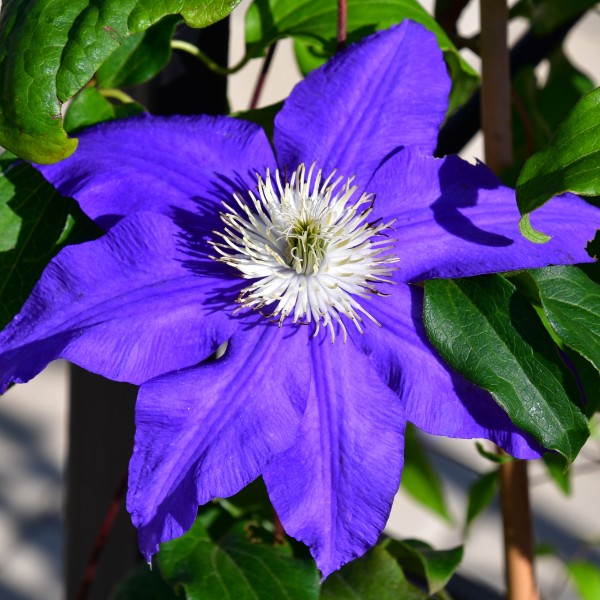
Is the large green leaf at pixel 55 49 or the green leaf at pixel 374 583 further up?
the large green leaf at pixel 55 49

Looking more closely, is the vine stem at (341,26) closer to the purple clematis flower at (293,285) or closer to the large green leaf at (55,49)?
the purple clematis flower at (293,285)

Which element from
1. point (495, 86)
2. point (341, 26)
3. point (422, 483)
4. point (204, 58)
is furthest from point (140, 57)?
point (422, 483)

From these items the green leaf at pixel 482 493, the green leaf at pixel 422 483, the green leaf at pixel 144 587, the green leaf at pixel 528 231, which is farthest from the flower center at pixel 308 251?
the green leaf at pixel 422 483

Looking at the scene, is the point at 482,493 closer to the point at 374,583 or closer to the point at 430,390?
the point at 374,583

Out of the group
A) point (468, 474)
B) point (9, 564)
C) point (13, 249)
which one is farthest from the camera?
point (468, 474)

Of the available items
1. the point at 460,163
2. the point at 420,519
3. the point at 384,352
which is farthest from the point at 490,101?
the point at 420,519

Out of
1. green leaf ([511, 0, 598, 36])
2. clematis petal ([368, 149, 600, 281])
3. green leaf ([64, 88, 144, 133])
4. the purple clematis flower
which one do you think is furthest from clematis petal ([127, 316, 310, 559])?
green leaf ([511, 0, 598, 36])

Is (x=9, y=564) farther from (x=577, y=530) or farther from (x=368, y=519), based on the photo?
(x=368, y=519)
